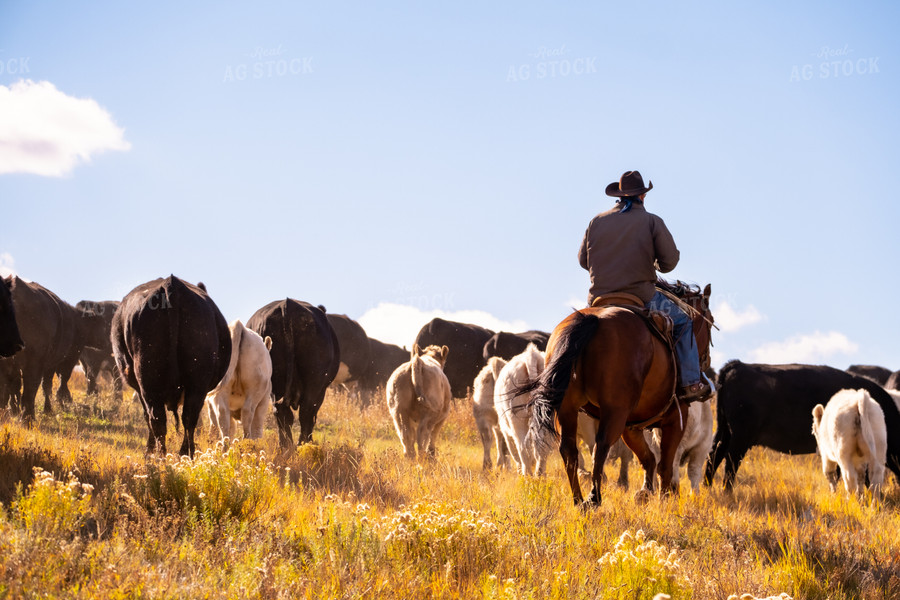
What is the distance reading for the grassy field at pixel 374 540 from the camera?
3936mm

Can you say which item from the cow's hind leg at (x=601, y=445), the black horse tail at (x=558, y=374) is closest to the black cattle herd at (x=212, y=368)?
the black horse tail at (x=558, y=374)

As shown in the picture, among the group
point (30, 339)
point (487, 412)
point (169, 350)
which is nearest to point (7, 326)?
point (169, 350)

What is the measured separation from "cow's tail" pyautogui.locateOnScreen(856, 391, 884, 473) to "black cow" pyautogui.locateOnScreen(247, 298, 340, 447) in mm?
7157

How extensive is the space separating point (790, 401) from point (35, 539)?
10547 millimetres

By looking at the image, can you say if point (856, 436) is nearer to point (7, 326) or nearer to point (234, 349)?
point (234, 349)

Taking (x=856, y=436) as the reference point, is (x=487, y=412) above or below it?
above

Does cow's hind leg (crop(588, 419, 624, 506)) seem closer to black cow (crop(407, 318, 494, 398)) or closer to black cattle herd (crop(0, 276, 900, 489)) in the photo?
black cattle herd (crop(0, 276, 900, 489))

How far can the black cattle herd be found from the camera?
807 centimetres

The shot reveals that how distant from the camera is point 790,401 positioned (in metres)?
11.8

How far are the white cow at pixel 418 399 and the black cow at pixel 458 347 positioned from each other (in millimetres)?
9564

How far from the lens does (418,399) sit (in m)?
11.7

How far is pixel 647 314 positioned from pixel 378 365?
2519 cm

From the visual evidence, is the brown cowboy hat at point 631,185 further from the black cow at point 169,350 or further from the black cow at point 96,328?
the black cow at point 96,328

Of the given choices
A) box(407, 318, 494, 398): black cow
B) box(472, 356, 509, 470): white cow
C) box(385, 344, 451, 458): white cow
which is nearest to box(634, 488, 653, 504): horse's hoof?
box(472, 356, 509, 470): white cow
